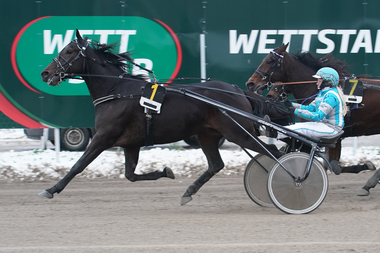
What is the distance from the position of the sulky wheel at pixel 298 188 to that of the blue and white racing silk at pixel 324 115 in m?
0.30

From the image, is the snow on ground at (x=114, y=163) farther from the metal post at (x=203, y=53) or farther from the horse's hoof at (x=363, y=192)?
the horse's hoof at (x=363, y=192)

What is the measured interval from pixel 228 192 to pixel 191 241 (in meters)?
2.57

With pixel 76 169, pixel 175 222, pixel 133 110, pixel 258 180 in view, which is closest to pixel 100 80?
pixel 133 110

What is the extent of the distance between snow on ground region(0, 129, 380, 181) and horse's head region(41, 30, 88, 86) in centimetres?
273

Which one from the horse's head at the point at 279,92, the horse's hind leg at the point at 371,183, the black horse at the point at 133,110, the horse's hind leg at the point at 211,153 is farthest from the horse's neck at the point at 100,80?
the horse's hind leg at the point at 371,183

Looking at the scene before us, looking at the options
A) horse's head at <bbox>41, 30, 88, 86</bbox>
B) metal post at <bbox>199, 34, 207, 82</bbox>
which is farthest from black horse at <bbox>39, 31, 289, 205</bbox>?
metal post at <bbox>199, 34, 207, 82</bbox>

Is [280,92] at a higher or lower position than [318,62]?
lower

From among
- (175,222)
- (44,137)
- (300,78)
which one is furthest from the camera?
(44,137)

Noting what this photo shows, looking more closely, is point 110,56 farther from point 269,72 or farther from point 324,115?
point 324,115

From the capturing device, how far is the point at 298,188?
509cm

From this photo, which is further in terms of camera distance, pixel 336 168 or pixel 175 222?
pixel 336 168

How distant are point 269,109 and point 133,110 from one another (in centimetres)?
158

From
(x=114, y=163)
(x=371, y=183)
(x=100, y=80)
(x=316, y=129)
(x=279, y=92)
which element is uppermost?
(x=100, y=80)

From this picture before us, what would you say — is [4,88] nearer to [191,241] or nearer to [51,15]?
[51,15]
